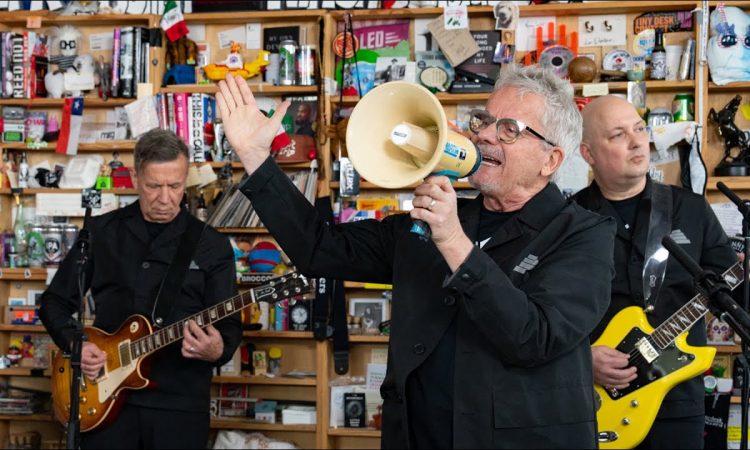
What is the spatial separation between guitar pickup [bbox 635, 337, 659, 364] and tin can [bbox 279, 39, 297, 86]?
272 centimetres

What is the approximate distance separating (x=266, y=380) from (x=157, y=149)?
190 cm

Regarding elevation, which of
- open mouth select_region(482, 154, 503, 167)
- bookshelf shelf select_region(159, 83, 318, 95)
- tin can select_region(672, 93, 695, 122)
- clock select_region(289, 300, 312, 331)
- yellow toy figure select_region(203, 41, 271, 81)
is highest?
yellow toy figure select_region(203, 41, 271, 81)

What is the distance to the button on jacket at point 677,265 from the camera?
312 centimetres

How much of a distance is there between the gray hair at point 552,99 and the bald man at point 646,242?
114 centimetres

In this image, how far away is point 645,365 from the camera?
313cm

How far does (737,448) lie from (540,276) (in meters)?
3.42

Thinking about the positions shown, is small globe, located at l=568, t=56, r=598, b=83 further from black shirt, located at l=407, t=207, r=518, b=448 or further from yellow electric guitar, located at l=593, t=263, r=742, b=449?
black shirt, located at l=407, t=207, r=518, b=448

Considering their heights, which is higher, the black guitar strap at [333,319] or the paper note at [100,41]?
the paper note at [100,41]

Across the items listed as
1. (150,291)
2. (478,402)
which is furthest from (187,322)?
(478,402)

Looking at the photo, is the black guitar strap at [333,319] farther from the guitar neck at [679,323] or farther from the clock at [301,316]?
the guitar neck at [679,323]

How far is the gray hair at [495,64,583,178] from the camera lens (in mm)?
2109

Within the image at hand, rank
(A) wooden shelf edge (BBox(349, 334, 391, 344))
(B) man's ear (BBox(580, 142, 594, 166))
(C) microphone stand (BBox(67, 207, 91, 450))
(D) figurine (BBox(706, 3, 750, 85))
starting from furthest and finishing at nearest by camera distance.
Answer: (A) wooden shelf edge (BBox(349, 334, 391, 344))
(D) figurine (BBox(706, 3, 750, 85))
(B) man's ear (BBox(580, 142, 594, 166))
(C) microphone stand (BBox(67, 207, 91, 450))

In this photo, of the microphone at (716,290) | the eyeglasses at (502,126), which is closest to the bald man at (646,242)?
the microphone at (716,290)

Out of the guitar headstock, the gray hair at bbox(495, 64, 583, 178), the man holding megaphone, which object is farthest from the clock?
the gray hair at bbox(495, 64, 583, 178)
